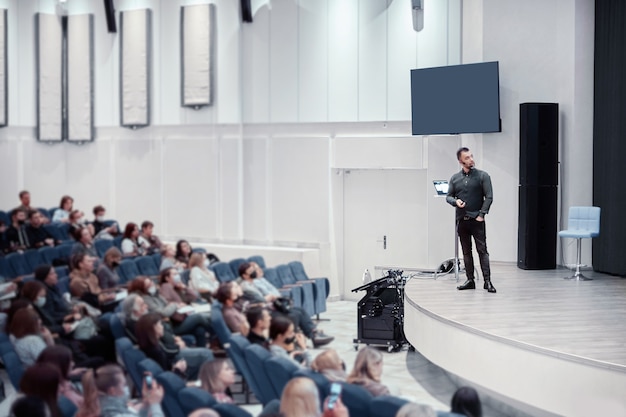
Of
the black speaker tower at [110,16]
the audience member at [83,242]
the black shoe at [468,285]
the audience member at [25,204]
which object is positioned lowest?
the black shoe at [468,285]

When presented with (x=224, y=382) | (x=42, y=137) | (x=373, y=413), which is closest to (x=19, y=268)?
(x=42, y=137)

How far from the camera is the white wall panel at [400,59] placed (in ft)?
37.5

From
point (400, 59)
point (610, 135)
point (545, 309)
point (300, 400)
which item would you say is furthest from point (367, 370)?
point (400, 59)

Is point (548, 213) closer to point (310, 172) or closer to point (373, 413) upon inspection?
point (310, 172)

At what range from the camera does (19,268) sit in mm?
8484

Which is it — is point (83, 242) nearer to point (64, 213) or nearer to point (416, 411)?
point (64, 213)

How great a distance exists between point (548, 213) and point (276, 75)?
472 cm

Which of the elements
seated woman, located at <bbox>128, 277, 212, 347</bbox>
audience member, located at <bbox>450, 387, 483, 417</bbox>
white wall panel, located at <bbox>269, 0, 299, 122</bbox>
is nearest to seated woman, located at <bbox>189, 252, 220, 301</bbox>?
seated woman, located at <bbox>128, 277, 212, 347</bbox>

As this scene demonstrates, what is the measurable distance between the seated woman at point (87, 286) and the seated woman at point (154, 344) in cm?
118

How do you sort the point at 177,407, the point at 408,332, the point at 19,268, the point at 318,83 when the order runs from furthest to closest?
1. the point at 318,83
2. the point at 19,268
3. the point at 408,332
4. the point at 177,407

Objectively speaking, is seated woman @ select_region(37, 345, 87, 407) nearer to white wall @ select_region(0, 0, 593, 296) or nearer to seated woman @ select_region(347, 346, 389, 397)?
seated woman @ select_region(347, 346, 389, 397)

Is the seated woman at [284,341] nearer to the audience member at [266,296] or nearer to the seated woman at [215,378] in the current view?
the seated woman at [215,378]

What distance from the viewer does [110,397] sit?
428cm

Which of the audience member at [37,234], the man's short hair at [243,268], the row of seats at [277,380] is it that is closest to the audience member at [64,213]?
the audience member at [37,234]
